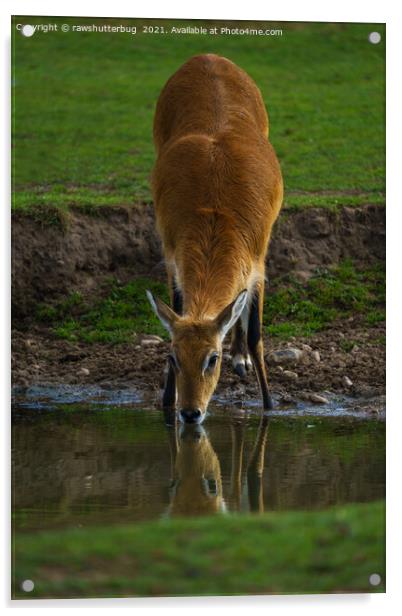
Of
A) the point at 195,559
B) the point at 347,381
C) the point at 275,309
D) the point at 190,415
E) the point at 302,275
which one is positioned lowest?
the point at 195,559

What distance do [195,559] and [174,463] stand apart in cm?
157

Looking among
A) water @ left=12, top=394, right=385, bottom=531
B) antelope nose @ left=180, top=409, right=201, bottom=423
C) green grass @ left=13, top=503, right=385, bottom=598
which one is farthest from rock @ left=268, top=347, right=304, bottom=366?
green grass @ left=13, top=503, right=385, bottom=598

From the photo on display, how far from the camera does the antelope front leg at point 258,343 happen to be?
8.88 meters

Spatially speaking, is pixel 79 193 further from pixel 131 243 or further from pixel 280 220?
pixel 280 220

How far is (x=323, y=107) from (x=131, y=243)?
187 cm

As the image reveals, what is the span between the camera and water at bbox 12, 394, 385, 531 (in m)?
6.99

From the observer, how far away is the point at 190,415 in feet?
24.4

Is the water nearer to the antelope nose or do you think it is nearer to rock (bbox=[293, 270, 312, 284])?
the antelope nose

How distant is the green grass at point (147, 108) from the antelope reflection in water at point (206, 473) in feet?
7.13

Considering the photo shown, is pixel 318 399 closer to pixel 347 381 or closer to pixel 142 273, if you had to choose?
pixel 347 381

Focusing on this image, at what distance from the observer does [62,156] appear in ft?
32.5

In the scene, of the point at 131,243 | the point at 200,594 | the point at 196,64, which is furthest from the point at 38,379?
the point at 200,594

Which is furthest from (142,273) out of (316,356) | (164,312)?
(164,312)

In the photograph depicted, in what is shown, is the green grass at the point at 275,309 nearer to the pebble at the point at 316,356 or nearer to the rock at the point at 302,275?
the rock at the point at 302,275
